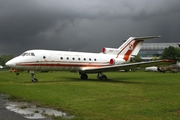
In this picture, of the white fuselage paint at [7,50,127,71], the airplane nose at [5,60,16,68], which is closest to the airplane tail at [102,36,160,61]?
the white fuselage paint at [7,50,127,71]

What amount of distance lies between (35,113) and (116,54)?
23.1 m

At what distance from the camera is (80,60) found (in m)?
25.3

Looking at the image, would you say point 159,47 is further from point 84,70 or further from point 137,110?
point 137,110

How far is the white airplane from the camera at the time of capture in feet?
70.3

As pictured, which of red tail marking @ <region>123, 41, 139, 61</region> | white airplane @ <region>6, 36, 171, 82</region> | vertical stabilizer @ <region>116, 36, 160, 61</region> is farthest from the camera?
red tail marking @ <region>123, 41, 139, 61</region>

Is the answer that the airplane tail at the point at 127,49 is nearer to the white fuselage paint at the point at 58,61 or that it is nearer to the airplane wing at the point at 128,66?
the white fuselage paint at the point at 58,61

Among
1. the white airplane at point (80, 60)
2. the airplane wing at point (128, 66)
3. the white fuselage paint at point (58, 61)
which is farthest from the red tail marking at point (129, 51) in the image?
the airplane wing at point (128, 66)

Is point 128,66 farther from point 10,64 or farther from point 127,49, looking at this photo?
point 10,64

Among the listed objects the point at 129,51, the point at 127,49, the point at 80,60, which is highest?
the point at 127,49

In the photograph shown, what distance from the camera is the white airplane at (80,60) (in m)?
21.4

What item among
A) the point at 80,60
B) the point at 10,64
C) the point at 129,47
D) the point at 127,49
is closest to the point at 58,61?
the point at 80,60

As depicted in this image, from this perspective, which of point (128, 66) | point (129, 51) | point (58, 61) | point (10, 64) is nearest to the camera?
point (10, 64)

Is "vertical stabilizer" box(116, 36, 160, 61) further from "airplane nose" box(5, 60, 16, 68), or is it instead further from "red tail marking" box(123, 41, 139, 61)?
"airplane nose" box(5, 60, 16, 68)

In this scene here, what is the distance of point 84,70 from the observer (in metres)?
25.5
